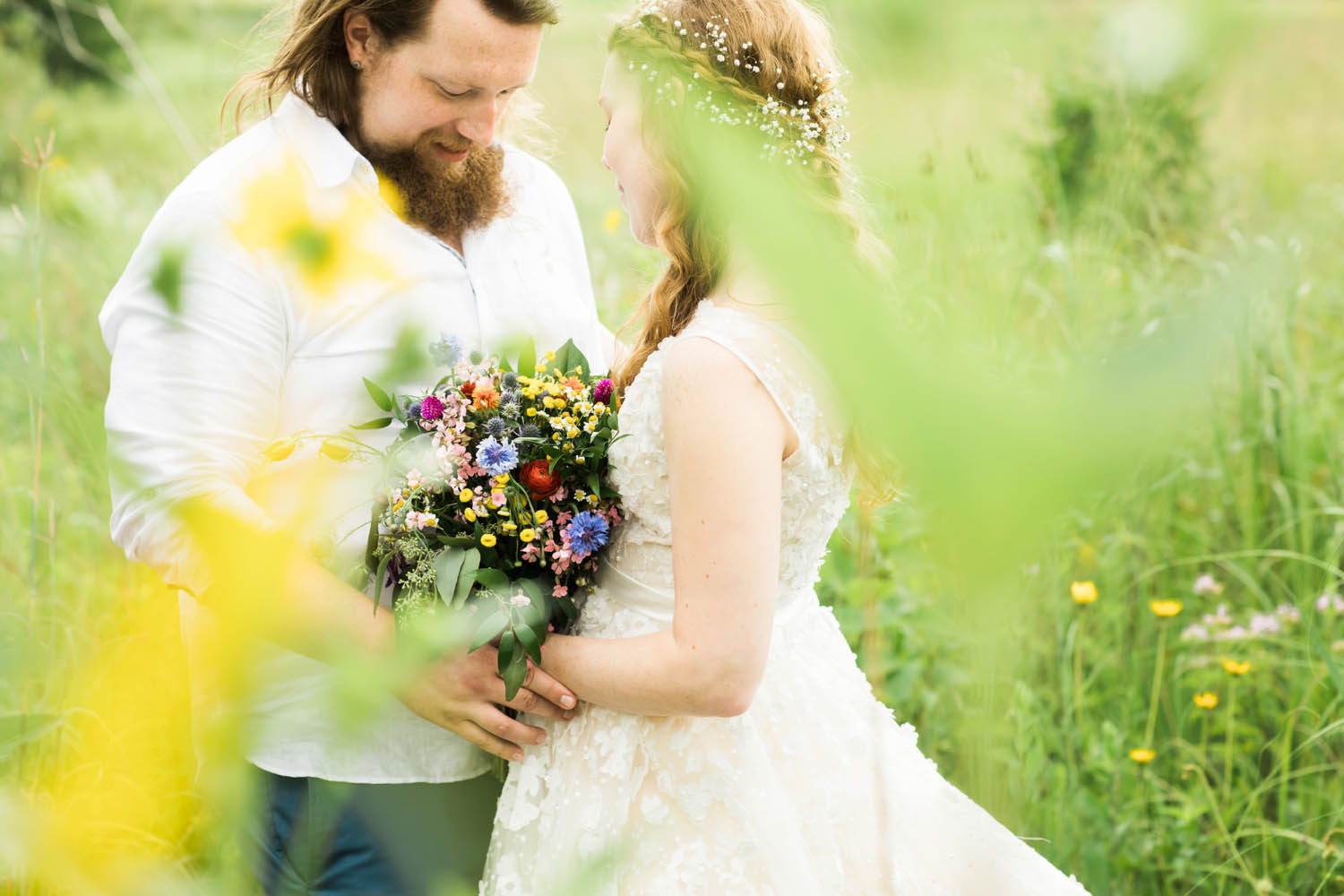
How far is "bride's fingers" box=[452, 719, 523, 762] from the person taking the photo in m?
1.54

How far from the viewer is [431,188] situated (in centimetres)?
198

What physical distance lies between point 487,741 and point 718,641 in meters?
0.45

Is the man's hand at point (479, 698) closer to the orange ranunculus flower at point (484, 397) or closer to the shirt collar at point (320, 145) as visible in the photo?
the orange ranunculus flower at point (484, 397)

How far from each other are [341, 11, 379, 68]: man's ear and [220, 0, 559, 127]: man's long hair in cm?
1

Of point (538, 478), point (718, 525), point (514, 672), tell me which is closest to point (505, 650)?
point (514, 672)

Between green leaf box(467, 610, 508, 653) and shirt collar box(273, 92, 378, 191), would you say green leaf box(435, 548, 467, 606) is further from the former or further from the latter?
shirt collar box(273, 92, 378, 191)

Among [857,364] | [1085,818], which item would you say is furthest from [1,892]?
[1085,818]

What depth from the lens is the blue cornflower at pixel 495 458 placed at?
1.41 m

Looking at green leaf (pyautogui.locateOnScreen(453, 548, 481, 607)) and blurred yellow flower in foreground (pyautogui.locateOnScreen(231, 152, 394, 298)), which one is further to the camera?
green leaf (pyautogui.locateOnScreen(453, 548, 481, 607))

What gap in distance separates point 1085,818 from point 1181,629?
2.21 feet

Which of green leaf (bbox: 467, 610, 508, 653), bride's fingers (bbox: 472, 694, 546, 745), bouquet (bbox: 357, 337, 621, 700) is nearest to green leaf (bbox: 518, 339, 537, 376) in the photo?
bouquet (bbox: 357, 337, 621, 700)

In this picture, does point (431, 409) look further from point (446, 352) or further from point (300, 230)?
point (300, 230)

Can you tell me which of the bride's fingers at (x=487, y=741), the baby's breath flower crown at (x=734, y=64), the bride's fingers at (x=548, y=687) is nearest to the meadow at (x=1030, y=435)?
the baby's breath flower crown at (x=734, y=64)

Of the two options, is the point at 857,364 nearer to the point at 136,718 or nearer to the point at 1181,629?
the point at 136,718
